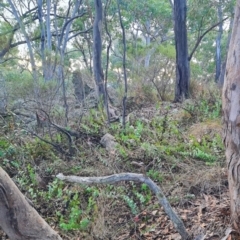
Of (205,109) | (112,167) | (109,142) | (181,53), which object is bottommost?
(112,167)

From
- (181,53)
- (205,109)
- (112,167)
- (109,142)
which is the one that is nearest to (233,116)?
(112,167)

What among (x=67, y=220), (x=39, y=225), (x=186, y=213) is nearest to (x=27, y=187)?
(x=67, y=220)

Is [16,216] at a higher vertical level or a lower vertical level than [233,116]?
lower

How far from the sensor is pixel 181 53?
6883mm

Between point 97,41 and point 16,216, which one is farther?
point 97,41

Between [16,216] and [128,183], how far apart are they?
1383 millimetres

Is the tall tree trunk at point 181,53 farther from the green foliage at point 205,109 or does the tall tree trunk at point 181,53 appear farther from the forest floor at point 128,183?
the forest floor at point 128,183

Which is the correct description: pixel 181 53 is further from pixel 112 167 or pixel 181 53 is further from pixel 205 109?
pixel 112 167

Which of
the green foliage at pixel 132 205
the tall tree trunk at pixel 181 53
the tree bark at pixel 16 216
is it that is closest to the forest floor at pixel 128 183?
the green foliage at pixel 132 205

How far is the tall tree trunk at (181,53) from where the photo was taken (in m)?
6.77

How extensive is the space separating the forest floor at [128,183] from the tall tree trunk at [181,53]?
7.36 feet

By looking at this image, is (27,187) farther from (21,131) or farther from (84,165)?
(21,131)

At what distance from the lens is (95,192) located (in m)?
2.71

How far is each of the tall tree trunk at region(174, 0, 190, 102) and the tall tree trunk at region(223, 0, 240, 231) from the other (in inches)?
194
